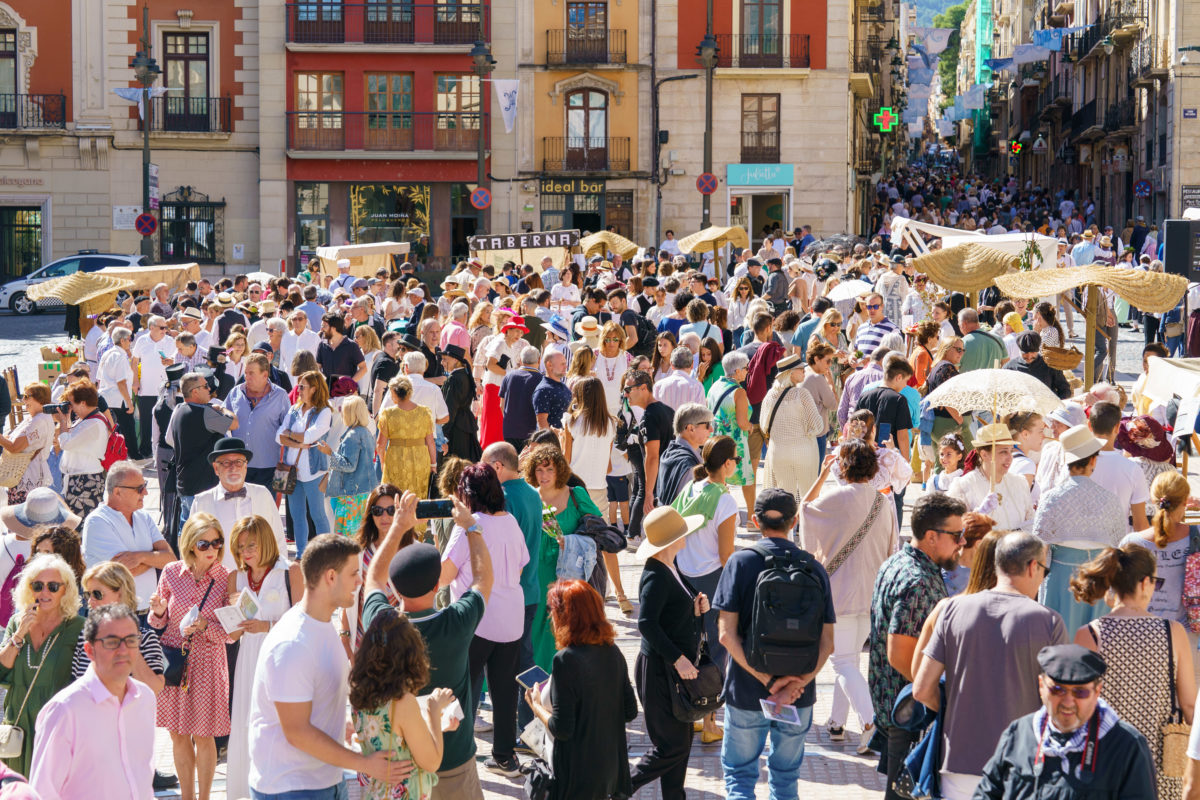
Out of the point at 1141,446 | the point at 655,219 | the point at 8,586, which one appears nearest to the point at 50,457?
the point at 8,586

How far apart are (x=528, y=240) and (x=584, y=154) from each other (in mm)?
18859

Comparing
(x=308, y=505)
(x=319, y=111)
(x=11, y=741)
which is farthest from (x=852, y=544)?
(x=319, y=111)

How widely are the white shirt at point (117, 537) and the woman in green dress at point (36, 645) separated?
1.17 metres

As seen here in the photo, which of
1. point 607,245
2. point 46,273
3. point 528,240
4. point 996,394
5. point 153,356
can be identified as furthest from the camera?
point 46,273

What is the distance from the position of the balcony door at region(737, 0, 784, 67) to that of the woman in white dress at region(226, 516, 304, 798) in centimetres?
3576

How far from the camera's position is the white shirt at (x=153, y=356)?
15.3 meters

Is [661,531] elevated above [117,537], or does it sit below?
above

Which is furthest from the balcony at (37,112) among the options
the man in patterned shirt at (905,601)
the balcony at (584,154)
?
the man in patterned shirt at (905,601)

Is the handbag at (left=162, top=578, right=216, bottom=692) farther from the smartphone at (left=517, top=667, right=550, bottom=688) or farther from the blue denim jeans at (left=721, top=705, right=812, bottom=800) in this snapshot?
the blue denim jeans at (left=721, top=705, right=812, bottom=800)

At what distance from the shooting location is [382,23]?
41750 millimetres

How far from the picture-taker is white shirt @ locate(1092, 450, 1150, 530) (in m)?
8.27

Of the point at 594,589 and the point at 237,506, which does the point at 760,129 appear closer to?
the point at 237,506

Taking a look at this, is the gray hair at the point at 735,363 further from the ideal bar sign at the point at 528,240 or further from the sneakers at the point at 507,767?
the ideal bar sign at the point at 528,240

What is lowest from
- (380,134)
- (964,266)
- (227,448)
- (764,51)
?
(227,448)
